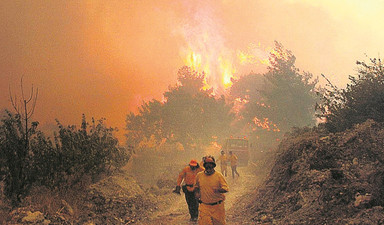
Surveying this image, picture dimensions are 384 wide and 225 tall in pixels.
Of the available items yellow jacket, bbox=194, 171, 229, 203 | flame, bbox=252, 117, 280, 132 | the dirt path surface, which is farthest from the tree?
flame, bbox=252, 117, 280, 132

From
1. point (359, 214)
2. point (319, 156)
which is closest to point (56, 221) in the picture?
point (359, 214)

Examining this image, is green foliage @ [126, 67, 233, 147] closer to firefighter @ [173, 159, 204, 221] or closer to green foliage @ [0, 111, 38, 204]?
firefighter @ [173, 159, 204, 221]

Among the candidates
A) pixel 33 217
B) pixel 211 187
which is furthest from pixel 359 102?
pixel 33 217

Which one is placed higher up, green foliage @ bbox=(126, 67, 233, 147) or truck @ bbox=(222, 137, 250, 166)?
green foliage @ bbox=(126, 67, 233, 147)

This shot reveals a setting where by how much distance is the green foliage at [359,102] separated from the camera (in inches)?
400

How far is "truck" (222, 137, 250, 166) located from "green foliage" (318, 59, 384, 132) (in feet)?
56.8

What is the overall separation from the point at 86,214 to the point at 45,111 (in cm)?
5551

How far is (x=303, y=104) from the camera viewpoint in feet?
116

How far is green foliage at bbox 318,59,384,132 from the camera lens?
1016 centimetres

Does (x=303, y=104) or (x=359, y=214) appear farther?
(x=303, y=104)

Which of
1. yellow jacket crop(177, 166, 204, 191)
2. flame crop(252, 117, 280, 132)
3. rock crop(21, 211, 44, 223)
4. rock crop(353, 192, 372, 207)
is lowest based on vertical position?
rock crop(353, 192, 372, 207)

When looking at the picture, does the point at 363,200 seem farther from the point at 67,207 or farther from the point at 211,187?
the point at 67,207

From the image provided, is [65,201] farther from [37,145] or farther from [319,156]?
[319,156]

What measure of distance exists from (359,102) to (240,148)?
63.2 ft
